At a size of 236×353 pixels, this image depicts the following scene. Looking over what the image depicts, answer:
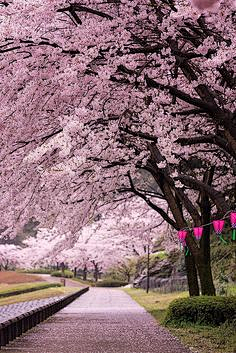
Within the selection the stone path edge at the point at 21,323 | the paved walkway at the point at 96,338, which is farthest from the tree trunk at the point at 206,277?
the stone path edge at the point at 21,323

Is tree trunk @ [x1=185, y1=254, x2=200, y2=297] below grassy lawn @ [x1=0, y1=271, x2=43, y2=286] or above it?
below

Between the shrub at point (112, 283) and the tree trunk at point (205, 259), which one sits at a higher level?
the shrub at point (112, 283)

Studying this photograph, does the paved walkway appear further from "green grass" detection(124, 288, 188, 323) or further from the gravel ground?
"green grass" detection(124, 288, 188, 323)

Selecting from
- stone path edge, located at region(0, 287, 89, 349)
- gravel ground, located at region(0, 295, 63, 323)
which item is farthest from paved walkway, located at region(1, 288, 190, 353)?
gravel ground, located at region(0, 295, 63, 323)

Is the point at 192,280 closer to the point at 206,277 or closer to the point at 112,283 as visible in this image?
the point at 206,277

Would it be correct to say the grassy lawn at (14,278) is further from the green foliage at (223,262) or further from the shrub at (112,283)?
the green foliage at (223,262)

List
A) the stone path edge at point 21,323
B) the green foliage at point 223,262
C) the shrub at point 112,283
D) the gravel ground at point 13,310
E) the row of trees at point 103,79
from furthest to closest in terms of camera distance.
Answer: the shrub at point 112,283, the green foliage at point 223,262, the gravel ground at point 13,310, the stone path edge at point 21,323, the row of trees at point 103,79

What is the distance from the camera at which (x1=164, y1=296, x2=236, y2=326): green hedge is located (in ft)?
46.7

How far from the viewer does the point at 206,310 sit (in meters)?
14.3

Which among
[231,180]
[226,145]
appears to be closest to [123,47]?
[226,145]

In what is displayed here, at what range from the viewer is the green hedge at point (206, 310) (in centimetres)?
1424

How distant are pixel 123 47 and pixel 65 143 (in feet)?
6.77

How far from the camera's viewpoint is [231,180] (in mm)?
19375

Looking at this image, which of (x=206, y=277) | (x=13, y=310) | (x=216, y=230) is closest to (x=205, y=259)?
(x=206, y=277)
